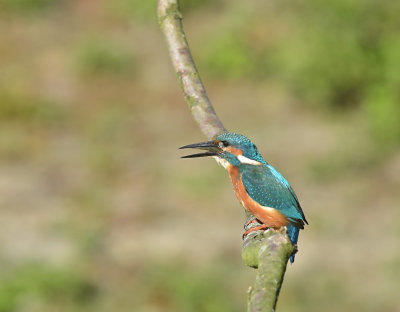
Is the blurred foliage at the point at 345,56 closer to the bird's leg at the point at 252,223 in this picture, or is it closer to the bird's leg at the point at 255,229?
the bird's leg at the point at 252,223

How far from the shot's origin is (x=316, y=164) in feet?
29.5

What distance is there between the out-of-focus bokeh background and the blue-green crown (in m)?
3.06

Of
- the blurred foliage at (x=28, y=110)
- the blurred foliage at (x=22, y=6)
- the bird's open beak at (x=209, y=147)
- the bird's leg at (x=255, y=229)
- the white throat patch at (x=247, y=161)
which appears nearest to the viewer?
the bird's leg at (x=255, y=229)

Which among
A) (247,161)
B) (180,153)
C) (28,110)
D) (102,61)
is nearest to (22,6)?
(102,61)

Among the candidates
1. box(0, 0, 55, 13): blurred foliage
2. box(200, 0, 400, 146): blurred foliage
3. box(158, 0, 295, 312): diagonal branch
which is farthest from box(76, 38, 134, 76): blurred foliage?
box(158, 0, 295, 312): diagonal branch

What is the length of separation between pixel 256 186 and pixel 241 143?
219 mm

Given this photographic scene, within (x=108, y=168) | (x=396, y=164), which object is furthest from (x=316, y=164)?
(x=108, y=168)

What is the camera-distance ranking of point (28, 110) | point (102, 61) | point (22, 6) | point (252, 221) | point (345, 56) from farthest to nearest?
point (22, 6) < point (102, 61) < point (28, 110) < point (345, 56) < point (252, 221)

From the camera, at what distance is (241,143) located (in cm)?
355

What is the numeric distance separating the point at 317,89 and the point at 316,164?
5.89 feet

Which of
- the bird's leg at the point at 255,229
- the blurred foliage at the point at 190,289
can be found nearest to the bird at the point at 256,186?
the bird's leg at the point at 255,229

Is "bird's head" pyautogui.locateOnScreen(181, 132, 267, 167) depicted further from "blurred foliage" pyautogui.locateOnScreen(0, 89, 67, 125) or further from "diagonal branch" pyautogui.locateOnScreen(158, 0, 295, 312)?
"blurred foliage" pyautogui.locateOnScreen(0, 89, 67, 125)

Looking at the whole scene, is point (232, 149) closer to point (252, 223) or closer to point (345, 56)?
point (252, 223)

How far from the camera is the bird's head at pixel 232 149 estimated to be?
3369 millimetres
